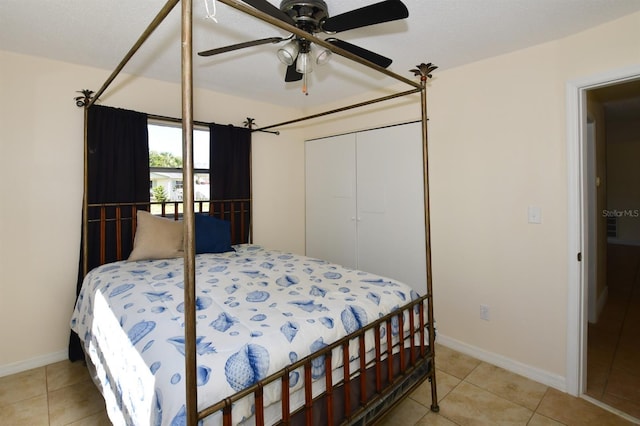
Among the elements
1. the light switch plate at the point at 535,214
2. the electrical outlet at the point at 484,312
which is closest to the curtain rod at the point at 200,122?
the light switch plate at the point at 535,214

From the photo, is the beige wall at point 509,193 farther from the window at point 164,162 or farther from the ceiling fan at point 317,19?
the window at point 164,162

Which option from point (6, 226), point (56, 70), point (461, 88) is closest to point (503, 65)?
point (461, 88)

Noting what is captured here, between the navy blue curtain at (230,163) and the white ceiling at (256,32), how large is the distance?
2.03 feet

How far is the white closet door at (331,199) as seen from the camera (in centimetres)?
353

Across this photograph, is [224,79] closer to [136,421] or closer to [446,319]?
[136,421]

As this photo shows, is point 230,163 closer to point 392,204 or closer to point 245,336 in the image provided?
point 392,204

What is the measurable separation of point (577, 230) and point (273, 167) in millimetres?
2871

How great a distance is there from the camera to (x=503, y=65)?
2.41 m

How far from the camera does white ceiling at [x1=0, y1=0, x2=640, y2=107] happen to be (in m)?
1.78

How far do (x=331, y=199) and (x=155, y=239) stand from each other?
1.89 m

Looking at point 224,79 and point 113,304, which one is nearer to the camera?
point 113,304

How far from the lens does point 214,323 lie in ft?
4.57

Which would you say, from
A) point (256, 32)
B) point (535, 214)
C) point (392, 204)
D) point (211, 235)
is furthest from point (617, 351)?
point (256, 32)

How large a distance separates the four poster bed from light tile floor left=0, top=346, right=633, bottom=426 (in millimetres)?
193
